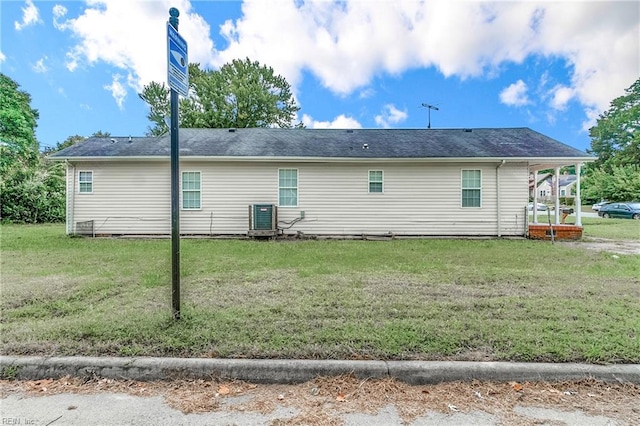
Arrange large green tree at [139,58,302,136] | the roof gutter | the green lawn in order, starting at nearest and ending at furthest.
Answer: the green lawn < the roof gutter < large green tree at [139,58,302,136]

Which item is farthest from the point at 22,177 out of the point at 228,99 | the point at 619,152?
the point at 619,152

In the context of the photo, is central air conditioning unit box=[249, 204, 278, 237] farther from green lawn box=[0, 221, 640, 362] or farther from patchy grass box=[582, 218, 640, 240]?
patchy grass box=[582, 218, 640, 240]

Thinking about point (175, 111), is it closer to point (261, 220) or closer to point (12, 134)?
point (261, 220)

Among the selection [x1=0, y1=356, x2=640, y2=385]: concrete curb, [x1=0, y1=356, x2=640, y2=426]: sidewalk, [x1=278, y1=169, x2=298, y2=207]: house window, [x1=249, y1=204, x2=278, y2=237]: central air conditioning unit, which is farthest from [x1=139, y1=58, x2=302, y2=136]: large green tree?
[x1=0, y1=356, x2=640, y2=426]: sidewalk

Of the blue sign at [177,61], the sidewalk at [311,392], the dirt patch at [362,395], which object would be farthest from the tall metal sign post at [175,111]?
the dirt patch at [362,395]

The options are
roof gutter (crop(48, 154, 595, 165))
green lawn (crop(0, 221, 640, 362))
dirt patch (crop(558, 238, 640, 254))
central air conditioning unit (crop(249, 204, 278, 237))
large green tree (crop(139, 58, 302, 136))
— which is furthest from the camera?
large green tree (crop(139, 58, 302, 136))

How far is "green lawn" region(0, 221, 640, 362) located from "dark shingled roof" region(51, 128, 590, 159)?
184 inches

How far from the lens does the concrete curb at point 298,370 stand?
2.31 metres

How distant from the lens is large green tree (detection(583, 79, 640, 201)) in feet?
93.3

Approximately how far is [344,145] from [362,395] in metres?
10.2

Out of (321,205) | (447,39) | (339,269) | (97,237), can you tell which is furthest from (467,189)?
(97,237)

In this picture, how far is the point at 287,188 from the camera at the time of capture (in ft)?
35.7

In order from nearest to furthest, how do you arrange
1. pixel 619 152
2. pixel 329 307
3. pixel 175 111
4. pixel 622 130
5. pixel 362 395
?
pixel 362 395 → pixel 175 111 → pixel 329 307 → pixel 622 130 → pixel 619 152

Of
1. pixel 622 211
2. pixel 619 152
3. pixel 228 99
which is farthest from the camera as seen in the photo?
pixel 619 152
